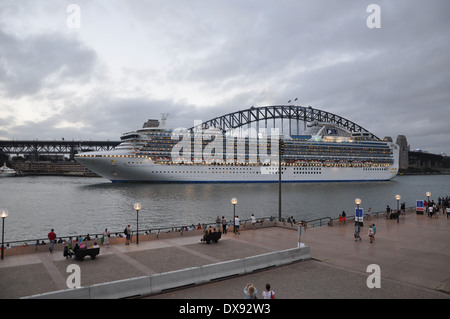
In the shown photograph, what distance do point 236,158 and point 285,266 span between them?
8357 cm

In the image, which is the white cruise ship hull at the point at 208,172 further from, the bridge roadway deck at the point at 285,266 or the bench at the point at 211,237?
the bench at the point at 211,237

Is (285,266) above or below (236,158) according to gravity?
below

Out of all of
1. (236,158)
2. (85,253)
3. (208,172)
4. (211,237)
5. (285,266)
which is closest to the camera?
(285,266)

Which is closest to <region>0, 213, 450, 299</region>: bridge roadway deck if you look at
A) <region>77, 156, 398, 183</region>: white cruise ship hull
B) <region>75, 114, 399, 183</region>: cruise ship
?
<region>75, 114, 399, 183</region>: cruise ship

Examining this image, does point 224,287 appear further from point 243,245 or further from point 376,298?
point 243,245

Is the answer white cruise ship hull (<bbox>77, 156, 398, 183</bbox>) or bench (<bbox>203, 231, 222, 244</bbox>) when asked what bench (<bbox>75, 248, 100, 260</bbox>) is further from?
white cruise ship hull (<bbox>77, 156, 398, 183</bbox>)

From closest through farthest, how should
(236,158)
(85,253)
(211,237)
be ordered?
(85,253) < (211,237) < (236,158)

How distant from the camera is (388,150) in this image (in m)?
120

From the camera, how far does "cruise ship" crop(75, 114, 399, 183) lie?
272 feet

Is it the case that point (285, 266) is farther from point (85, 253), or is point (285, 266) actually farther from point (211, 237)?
point (85, 253)

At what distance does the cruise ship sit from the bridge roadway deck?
191 feet

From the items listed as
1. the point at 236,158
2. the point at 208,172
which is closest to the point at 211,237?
the point at 208,172

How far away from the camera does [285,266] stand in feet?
43.3

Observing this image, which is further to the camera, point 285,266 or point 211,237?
point 211,237
